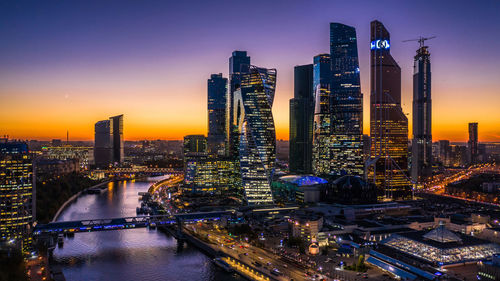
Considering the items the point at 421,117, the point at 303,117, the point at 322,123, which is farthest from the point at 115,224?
the point at 421,117

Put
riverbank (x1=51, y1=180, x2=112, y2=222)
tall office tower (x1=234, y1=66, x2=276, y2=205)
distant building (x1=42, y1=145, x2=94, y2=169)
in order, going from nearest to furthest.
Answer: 1. riverbank (x1=51, y1=180, x2=112, y2=222)
2. tall office tower (x1=234, y1=66, x2=276, y2=205)
3. distant building (x1=42, y1=145, x2=94, y2=169)

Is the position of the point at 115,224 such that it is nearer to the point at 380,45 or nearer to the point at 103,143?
the point at 380,45

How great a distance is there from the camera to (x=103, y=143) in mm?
150875

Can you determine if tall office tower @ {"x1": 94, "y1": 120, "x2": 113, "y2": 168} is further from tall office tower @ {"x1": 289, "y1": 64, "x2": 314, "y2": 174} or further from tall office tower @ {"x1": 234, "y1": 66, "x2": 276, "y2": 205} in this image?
tall office tower @ {"x1": 234, "y1": 66, "x2": 276, "y2": 205}

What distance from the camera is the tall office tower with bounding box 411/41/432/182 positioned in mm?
94062

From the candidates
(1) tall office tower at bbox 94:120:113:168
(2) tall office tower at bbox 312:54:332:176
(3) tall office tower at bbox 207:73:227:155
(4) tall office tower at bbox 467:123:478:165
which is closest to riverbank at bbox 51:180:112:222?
(3) tall office tower at bbox 207:73:227:155

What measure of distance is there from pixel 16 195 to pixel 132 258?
494 inches

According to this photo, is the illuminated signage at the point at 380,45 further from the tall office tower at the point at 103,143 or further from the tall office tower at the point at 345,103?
the tall office tower at the point at 103,143

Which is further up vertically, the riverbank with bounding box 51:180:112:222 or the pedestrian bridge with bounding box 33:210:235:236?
the pedestrian bridge with bounding box 33:210:235:236

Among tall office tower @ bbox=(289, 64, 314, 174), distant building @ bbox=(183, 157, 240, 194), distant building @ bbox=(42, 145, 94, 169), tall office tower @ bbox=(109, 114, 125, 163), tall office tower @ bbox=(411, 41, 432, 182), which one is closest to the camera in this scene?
distant building @ bbox=(183, 157, 240, 194)

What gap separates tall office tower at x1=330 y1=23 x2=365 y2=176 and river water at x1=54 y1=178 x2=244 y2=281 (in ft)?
138

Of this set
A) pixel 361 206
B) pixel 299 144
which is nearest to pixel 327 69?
pixel 299 144

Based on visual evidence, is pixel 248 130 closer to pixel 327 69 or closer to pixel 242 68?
pixel 242 68

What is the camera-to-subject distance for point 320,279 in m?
28.5
